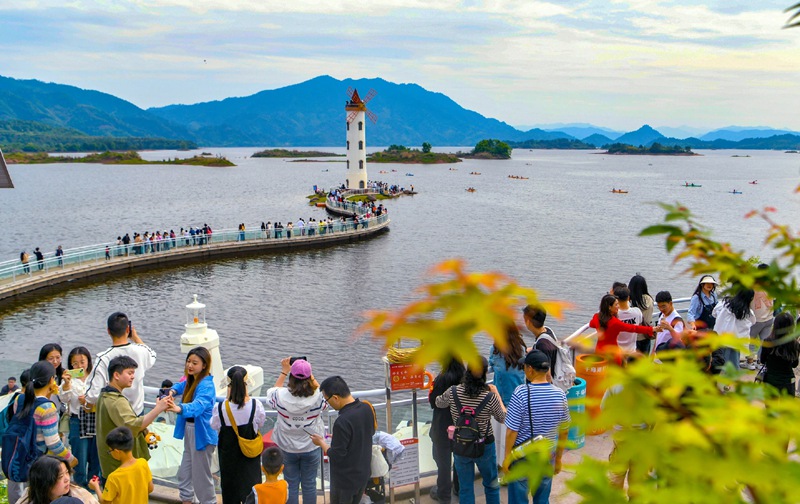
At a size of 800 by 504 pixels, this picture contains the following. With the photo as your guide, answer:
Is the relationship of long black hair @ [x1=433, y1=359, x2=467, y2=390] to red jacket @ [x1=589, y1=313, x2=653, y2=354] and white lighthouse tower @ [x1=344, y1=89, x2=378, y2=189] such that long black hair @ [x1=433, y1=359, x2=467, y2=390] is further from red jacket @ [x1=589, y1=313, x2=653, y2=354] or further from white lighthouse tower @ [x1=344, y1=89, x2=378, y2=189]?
white lighthouse tower @ [x1=344, y1=89, x2=378, y2=189]

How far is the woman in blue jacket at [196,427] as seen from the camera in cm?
585

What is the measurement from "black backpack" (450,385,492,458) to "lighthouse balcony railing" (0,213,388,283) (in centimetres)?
2812

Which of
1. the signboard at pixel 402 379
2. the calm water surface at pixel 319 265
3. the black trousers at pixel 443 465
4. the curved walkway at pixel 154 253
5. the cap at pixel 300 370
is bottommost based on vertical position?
the calm water surface at pixel 319 265

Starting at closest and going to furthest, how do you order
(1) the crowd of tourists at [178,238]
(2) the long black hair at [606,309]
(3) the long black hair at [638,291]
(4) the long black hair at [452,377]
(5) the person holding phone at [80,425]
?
1. (4) the long black hair at [452,377]
2. (5) the person holding phone at [80,425]
3. (2) the long black hair at [606,309]
4. (3) the long black hair at [638,291]
5. (1) the crowd of tourists at [178,238]

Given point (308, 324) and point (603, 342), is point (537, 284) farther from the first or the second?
point (603, 342)

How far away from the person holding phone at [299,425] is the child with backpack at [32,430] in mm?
1831

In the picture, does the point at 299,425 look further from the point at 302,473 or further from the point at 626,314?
the point at 626,314

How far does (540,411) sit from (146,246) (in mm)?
33317

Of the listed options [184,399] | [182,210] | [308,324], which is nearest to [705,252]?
[184,399]

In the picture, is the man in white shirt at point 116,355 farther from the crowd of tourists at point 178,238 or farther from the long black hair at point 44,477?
the crowd of tourists at point 178,238

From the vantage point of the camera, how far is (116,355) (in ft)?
19.8

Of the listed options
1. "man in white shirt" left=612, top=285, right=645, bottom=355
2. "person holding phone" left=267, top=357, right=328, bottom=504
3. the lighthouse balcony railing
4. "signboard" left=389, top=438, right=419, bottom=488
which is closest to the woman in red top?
"man in white shirt" left=612, top=285, right=645, bottom=355

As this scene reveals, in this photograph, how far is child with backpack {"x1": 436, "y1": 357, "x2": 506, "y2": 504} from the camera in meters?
5.55

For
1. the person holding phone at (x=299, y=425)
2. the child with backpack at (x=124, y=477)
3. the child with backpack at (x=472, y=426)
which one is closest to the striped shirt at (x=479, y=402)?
the child with backpack at (x=472, y=426)
